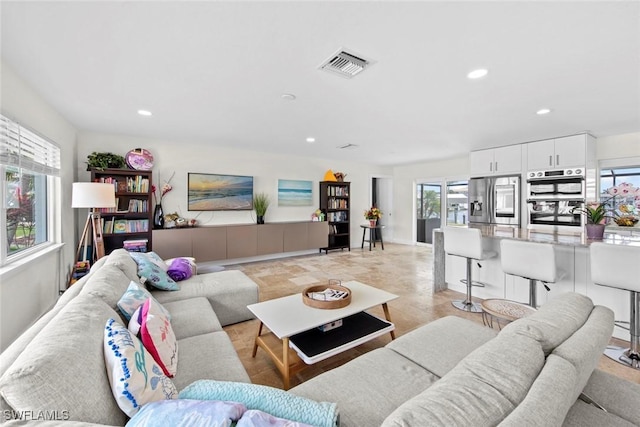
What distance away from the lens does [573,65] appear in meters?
2.12

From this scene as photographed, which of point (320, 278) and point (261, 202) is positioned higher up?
point (261, 202)

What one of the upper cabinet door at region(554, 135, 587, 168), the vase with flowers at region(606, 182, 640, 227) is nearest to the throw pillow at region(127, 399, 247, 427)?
the vase with flowers at region(606, 182, 640, 227)

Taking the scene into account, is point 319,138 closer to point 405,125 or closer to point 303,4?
point 405,125

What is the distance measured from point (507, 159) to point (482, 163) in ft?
1.38

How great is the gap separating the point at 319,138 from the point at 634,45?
3.46m

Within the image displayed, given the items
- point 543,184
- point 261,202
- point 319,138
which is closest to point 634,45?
point 543,184

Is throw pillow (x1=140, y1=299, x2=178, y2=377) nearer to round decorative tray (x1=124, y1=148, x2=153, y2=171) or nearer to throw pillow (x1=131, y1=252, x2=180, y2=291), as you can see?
throw pillow (x1=131, y1=252, x2=180, y2=291)

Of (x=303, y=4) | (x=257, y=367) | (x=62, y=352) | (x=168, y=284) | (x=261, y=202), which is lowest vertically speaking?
(x=257, y=367)

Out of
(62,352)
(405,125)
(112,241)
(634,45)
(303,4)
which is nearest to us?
(62,352)

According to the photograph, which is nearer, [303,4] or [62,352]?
[62,352]

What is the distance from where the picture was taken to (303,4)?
4.87 ft

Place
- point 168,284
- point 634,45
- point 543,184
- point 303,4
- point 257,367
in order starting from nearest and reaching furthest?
1. point 303,4
2. point 634,45
3. point 257,367
4. point 168,284
5. point 543,184

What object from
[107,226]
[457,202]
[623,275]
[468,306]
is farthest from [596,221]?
[107,226]

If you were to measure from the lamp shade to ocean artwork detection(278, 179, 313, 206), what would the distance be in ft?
10.7
